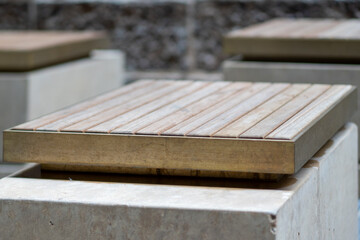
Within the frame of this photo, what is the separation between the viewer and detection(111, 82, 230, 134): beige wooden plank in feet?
7.38

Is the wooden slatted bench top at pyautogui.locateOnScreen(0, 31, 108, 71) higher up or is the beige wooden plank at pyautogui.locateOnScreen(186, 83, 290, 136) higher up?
the beige wooden plank at pyautogui.locateOnScreen(186, 83, 290, 136)

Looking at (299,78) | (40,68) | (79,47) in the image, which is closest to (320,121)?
(299,78)

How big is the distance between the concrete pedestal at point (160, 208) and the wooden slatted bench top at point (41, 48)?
192cm

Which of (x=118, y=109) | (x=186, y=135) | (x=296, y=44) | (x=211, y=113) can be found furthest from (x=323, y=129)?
(x=296, y=44)

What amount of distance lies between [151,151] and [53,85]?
227 cm

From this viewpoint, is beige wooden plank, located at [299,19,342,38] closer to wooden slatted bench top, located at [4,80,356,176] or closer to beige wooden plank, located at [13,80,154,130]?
beige wooden plank, located at [13,80,154,130]

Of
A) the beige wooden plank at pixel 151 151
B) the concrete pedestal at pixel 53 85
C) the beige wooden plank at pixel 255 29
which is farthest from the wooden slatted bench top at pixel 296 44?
the beige wooden plank at pixel 151 151

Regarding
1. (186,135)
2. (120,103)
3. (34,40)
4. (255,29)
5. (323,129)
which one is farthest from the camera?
(34,40)

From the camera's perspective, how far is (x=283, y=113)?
8.07 ft

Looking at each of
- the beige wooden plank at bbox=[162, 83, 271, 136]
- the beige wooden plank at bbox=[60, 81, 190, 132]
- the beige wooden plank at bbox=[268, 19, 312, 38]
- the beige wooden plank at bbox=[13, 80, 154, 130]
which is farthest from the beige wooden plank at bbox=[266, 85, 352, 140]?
the beige wooden plank at bbox=[268, 19, 312, 38]

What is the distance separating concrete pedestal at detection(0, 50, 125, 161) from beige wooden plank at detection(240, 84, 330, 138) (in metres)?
1.62

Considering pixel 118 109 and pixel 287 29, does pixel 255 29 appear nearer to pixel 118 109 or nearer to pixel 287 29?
pixel 287 29

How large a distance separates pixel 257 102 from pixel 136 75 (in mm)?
3533

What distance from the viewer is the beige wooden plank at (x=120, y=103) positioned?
7.68 feet
